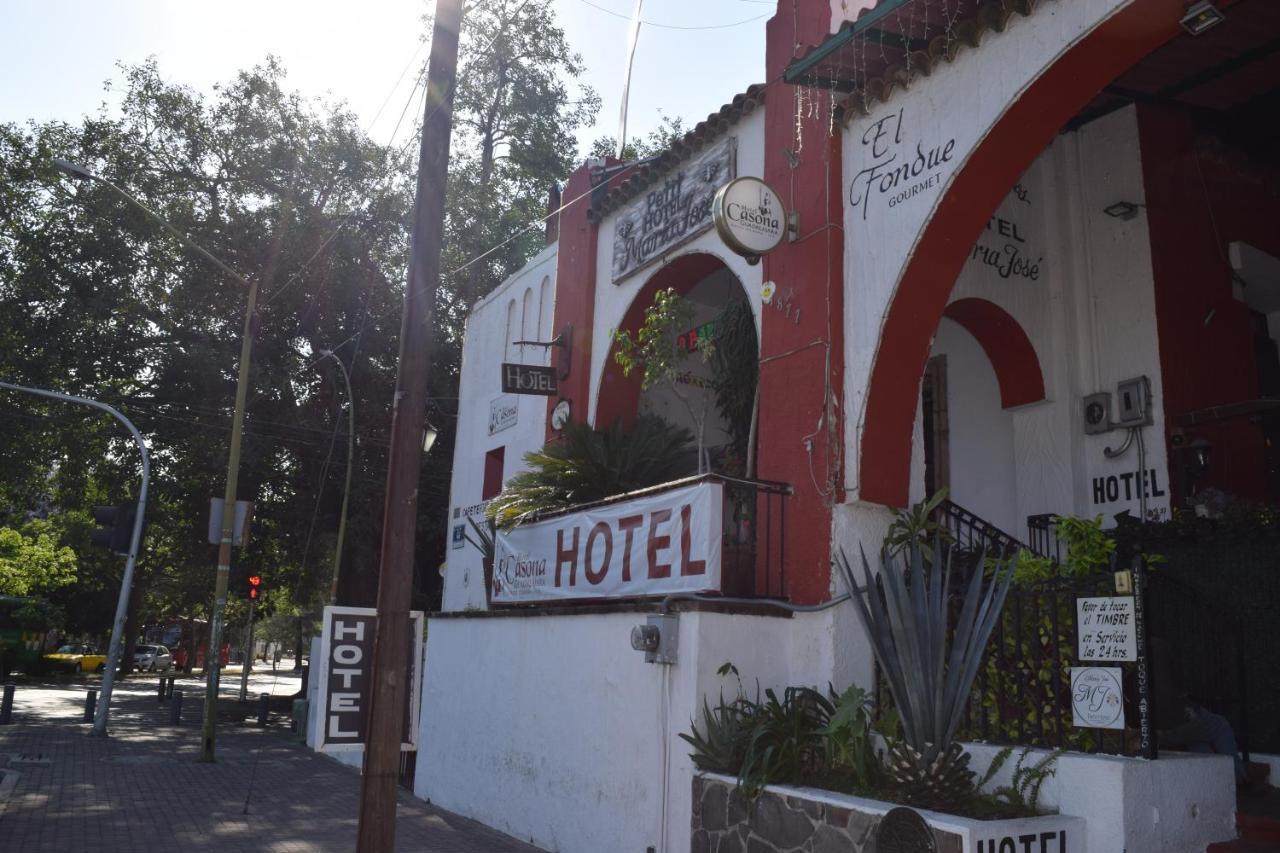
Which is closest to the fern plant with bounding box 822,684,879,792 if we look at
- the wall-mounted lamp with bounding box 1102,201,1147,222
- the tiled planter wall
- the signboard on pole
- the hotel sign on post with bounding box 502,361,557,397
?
the tiled planter wall

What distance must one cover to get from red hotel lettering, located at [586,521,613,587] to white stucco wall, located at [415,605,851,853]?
49 centimetres

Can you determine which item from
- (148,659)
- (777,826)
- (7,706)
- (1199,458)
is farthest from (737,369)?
(148,659)

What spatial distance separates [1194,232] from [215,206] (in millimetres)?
21696

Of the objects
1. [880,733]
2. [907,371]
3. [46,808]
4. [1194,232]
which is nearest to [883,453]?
[907,371]

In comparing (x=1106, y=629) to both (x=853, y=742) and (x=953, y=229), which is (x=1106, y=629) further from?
(x=953, y=229)

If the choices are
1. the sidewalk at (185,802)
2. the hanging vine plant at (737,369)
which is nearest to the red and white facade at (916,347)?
the hanging vine plant at (737,369)

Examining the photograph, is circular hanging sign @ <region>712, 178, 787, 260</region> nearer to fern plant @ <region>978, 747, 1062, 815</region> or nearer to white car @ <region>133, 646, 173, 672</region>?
fern plant @ <region>978, 747, 1062, 815</region>

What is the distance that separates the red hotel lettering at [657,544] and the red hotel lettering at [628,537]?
0.72 feet

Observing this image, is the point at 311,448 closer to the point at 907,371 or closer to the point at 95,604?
the point at 907,371

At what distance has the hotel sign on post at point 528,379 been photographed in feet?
44.4

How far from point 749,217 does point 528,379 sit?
16.4ft

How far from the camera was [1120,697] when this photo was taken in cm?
609

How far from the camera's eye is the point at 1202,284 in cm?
1100

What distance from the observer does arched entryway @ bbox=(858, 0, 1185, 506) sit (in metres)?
7.63
